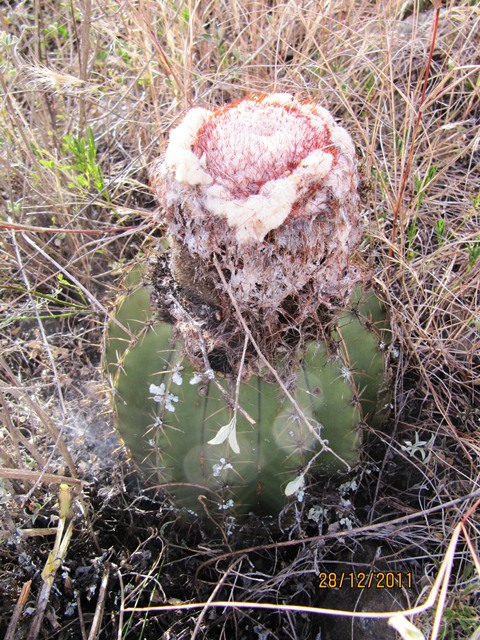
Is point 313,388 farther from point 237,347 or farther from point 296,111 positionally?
point 296,111

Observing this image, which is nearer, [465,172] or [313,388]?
[313,388]

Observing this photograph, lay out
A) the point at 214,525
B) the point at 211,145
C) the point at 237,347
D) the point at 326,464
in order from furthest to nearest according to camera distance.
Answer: the point at 214,525 → the point at 326,464 → the point at 237,347 → the point at 211,145

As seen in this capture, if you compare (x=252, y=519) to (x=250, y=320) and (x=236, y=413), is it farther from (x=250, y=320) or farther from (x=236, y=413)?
(x=250, y=320)

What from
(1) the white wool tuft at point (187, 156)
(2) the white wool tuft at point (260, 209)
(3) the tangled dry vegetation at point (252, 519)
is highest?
(1) the white wool tuft at point (187, 156)

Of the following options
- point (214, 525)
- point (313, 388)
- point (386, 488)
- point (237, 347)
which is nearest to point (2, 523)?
point (214, 525)
